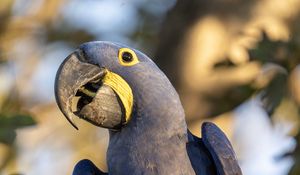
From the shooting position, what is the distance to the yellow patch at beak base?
294 cm

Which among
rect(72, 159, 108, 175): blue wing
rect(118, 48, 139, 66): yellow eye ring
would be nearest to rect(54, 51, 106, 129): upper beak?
rect(118, 48, 139, 66): yellow eye ring

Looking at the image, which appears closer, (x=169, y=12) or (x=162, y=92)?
(x=162, y=92)

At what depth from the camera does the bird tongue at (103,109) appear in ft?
9.55

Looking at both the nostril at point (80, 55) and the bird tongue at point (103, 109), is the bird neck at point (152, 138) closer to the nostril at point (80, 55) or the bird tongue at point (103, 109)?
the bird tongue at point (103, 109)

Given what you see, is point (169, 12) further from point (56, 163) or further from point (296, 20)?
point (56, 163)

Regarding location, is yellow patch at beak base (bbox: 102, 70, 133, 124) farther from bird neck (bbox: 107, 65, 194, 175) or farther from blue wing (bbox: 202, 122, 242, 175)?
blue wing (bbox: 202, 122, 242, 175)

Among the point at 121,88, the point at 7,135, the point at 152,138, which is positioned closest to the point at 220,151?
the point at 152,138

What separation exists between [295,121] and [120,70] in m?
1.71

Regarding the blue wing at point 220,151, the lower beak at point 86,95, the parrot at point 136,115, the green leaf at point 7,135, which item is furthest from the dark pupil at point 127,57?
the green leaf at point 7,135

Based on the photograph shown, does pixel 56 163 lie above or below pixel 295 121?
below

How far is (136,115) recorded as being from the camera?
2971mm

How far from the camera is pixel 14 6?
650 cm

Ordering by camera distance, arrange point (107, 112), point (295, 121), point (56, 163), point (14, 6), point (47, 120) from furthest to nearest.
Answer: point (56, 163) → point (47, 120) → point (14, 6) → point (295, 121) → point (107, 112)

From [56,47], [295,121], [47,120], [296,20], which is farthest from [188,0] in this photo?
[56,47]
